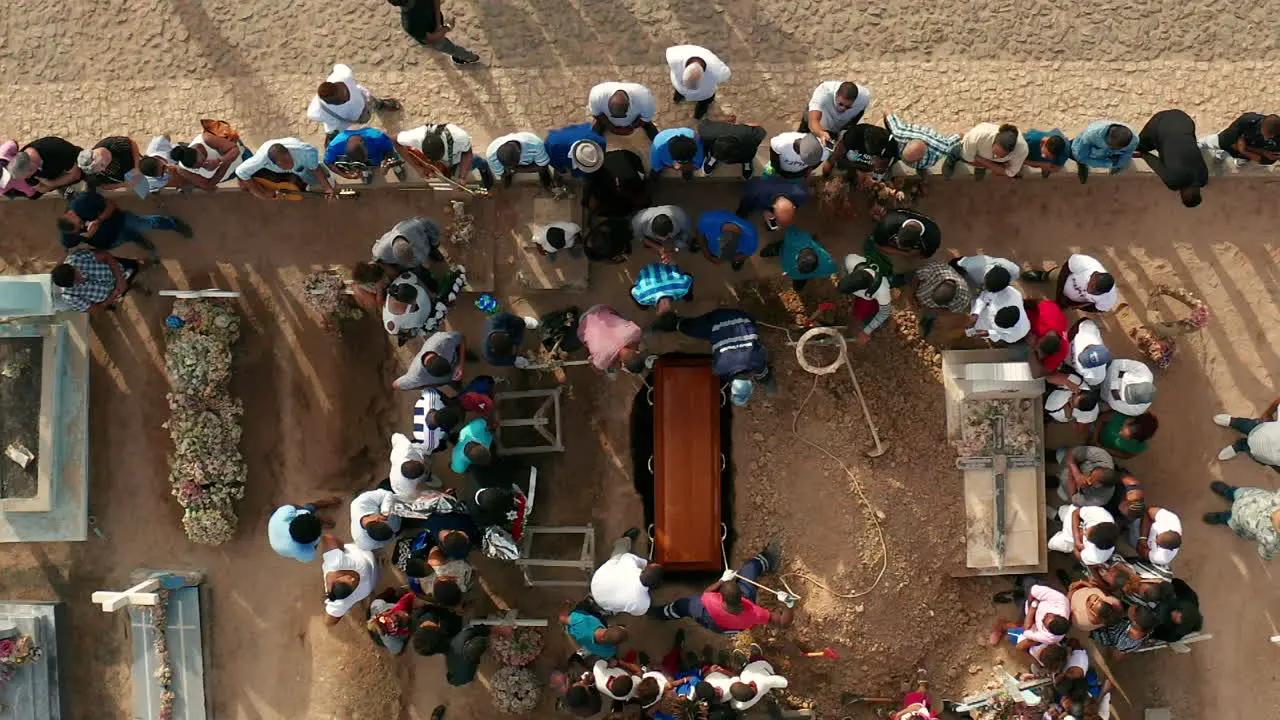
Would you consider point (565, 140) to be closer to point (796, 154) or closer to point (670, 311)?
point (670, 311)

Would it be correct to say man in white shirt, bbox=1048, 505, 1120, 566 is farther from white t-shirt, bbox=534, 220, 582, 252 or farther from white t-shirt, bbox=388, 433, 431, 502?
white t-shirt, bbox=388, 433, 431, 502

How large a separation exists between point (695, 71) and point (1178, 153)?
481cm

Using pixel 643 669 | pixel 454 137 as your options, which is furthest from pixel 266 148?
pixel 643 669

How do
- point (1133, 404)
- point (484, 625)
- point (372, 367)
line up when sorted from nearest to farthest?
point (1133, 404) < point (484, 625) < point (372, 367)

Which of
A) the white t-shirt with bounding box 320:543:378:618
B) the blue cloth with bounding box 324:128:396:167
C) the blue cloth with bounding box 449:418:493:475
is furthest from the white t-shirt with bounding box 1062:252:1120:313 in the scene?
the white t-shirt with bounding box 320:543:378:618

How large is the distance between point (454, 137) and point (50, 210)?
5221mm

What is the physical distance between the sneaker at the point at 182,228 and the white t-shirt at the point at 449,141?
2938 mm

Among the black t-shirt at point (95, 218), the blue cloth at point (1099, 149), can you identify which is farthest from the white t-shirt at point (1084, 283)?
the black t-shirt at point (95, 218)

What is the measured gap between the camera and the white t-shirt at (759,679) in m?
7.95

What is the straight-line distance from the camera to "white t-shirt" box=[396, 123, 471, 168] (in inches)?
310

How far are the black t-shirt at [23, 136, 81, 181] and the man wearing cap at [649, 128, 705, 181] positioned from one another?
594 cm

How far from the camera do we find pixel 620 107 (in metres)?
7.38

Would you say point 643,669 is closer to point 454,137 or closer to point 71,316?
point 454,137

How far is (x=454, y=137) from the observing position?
792 cm
